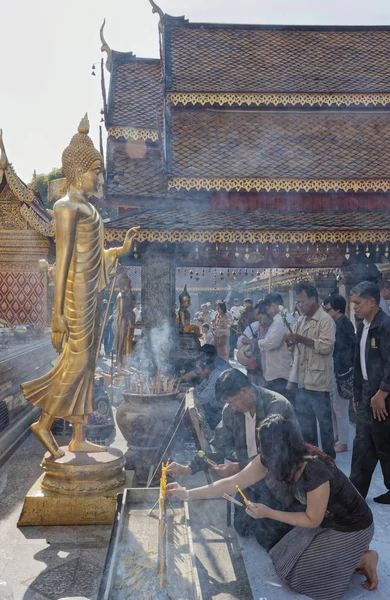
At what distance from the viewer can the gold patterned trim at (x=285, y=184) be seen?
378 inches

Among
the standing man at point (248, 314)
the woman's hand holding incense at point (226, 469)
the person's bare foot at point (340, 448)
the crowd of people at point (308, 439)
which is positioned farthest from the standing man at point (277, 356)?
the standing man at point (248, 314)

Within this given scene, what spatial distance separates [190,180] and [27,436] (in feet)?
16.8

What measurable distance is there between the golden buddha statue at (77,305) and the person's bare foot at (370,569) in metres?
2.15

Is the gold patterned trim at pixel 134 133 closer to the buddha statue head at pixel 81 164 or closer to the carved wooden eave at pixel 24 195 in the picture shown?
the carved wooden eave at pixel 24 195

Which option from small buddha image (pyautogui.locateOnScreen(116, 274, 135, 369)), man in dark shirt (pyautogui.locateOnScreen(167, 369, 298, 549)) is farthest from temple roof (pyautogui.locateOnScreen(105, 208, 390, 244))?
man in dark shirt (pyautogui.locateOnScreen(167, 369, 298, 549))

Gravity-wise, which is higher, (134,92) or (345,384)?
(134,92)

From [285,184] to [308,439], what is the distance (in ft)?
17.4

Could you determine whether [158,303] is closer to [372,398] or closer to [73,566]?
[372,398]

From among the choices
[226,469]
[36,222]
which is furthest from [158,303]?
[36,222]

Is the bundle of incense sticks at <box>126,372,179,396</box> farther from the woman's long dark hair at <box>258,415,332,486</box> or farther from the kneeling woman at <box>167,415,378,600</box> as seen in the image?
the woman's long dark hair at <box>258,415,332,486</box>

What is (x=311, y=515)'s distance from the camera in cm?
310

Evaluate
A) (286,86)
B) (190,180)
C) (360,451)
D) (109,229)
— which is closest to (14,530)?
(360,451)

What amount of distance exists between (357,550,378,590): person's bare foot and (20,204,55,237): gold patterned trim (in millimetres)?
12929

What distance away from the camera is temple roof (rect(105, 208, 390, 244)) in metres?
8.28
